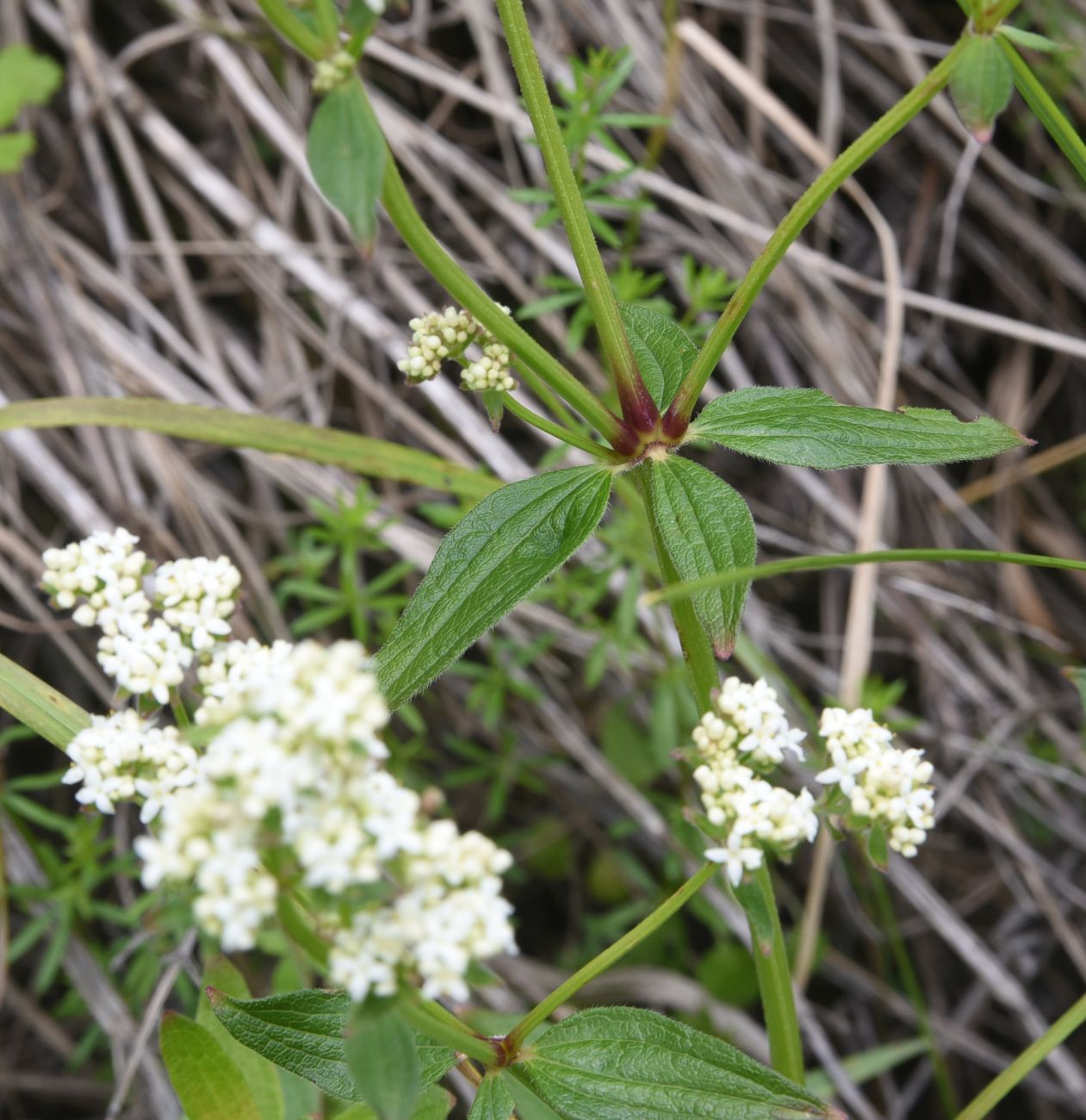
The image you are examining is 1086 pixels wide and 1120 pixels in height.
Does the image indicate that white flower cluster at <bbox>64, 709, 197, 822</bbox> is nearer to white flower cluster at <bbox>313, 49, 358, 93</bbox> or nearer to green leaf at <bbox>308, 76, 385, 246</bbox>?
green leaf at <bbox>308, 76, 385, 246</bbox>

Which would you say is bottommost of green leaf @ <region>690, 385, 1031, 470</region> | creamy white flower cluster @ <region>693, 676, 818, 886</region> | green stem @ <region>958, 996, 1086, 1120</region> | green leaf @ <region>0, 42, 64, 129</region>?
green stem @ <region>958, 996, 1086, 1120</region>

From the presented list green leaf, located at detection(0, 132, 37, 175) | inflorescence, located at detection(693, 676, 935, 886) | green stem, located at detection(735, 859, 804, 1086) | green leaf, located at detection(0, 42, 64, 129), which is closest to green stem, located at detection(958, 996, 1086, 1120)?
green stem, located at detection(735, 859, 804, 1086)

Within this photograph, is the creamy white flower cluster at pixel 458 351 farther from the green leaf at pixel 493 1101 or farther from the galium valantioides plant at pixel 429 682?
the green leaf at pixel 493 1101

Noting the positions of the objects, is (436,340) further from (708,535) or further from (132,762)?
(132,762)

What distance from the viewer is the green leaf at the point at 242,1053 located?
2.50m

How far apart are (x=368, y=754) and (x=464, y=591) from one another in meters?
0.83

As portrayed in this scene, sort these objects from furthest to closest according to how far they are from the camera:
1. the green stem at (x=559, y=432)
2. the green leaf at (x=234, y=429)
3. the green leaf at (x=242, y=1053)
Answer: the green leaf at (x=234, y=429) < the green leaf at (x=242, y=1053) < the green stem at (x=559, y=432)

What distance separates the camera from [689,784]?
4141 millimetres

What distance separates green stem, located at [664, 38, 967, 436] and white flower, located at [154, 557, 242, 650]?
0.97m

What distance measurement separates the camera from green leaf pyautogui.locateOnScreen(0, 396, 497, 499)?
3.21m

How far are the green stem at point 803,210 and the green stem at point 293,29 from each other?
0.89 m

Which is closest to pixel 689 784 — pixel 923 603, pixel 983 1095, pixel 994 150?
pixel 923 603

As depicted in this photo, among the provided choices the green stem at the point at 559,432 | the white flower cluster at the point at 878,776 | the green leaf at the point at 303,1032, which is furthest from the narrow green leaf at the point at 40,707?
the white flower cluster at the point at 878,776

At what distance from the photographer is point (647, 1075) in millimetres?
2107
